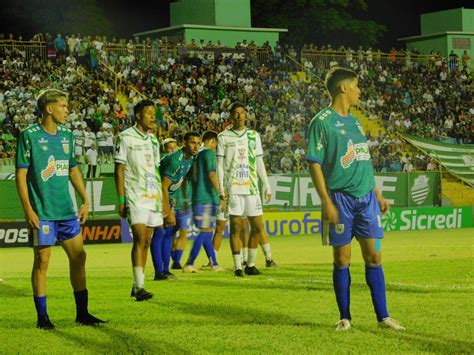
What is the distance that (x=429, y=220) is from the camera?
31.3 m

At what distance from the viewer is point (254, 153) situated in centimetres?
1499

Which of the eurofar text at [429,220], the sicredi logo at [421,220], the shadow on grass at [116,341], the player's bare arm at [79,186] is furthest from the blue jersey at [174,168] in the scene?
the eurofar text at [429,220]

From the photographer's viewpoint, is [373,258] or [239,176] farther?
[239,176]

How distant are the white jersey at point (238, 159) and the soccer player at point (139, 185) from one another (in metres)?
3.09

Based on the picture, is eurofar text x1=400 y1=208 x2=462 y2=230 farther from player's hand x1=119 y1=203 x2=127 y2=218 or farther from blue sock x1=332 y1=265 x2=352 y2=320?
blue sock x1=332 y1=265 x2=352 y2=320

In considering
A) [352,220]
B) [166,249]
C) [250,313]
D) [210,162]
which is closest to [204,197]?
[210,162]

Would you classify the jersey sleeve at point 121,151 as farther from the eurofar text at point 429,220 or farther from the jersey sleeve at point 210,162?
the eurofar text at point 429,220

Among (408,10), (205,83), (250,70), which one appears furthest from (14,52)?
(408,10)

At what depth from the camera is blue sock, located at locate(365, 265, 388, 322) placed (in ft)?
29.0

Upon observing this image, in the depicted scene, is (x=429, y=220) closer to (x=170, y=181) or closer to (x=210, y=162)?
(x=210, y=162)

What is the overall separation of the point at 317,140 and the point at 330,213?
0.69 metres

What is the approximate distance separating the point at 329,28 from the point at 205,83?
81.4 ft

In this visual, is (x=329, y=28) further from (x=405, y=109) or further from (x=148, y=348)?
(x=148, y=348)

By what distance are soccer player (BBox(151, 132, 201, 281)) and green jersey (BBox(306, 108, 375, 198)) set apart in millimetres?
4928
